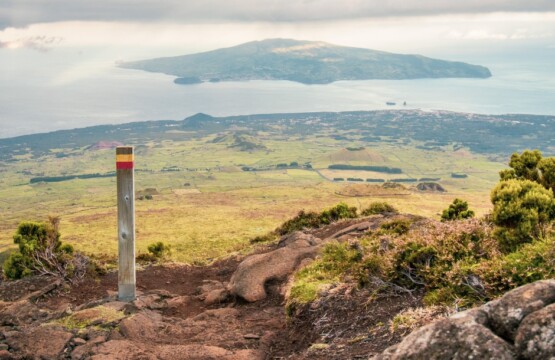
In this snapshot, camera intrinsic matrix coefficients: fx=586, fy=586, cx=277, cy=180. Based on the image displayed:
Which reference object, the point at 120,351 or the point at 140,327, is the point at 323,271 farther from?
the point at 120,351

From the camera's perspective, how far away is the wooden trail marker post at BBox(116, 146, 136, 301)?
44.4ft

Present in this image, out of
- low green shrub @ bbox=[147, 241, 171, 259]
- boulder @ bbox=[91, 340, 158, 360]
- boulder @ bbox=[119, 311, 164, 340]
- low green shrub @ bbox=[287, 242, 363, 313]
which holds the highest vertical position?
low green shrub @ bbox=[287, 242, 363, 313]

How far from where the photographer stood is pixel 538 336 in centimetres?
525

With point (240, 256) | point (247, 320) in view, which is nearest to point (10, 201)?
point (240, 256)

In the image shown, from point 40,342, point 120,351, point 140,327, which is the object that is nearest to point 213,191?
point 140,327

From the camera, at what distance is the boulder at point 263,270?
14258mm

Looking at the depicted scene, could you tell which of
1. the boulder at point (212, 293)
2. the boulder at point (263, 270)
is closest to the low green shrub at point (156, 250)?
the boulder at point (212, 293)

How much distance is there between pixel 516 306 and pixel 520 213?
538cm

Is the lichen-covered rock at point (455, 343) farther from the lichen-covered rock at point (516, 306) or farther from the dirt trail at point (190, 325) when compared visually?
the dirt trail at point (190, 325)

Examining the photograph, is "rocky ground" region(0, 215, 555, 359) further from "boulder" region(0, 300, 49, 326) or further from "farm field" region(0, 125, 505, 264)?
"farm field" region(0, 125, 505, 264)

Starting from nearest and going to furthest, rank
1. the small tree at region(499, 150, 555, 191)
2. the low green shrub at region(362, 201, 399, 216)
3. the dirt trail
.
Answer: the dirt trail
the small tree at region(499, 150, 555, 191)
the low green shrub at region(362, 201, 399, 216)

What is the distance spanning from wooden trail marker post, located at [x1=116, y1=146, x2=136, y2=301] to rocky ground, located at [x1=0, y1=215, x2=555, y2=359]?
474 millimetres

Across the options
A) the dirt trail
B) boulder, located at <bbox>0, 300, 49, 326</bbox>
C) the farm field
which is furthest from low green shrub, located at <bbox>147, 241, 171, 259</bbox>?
boulder, located at <bbox>0, 300, 49, 326</bbox>

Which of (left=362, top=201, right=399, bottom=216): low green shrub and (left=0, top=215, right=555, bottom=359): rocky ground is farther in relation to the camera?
(left=362, top=201, right=399, bottom=216): low green shrub
